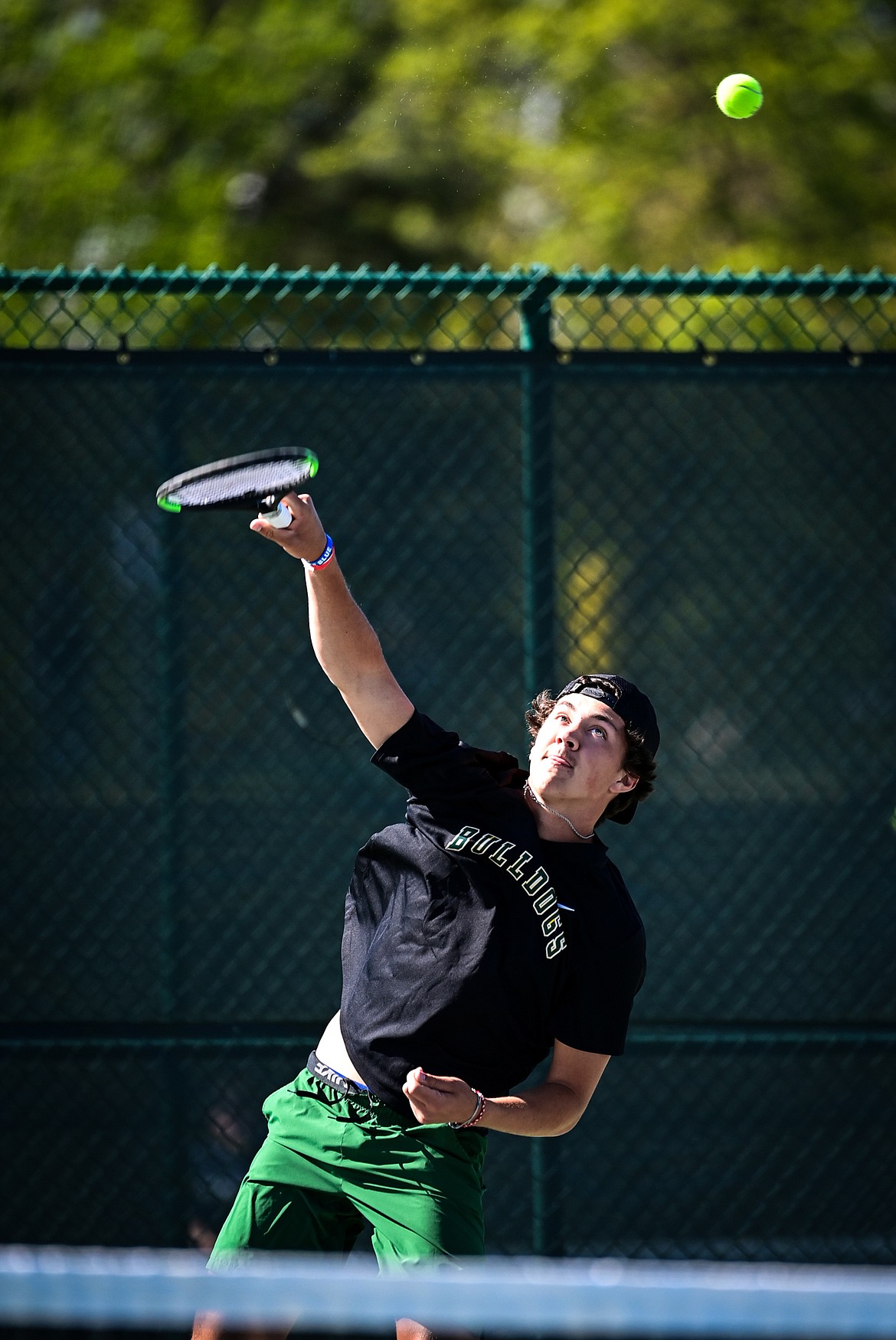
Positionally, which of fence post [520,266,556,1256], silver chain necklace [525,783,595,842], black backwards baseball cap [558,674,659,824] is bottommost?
silver chain necklace [525,783,595,842]

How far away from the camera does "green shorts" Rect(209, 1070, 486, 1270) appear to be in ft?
8.08

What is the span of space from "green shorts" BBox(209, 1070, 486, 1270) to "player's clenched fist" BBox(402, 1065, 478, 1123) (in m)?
0.25

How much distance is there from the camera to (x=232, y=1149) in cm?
352

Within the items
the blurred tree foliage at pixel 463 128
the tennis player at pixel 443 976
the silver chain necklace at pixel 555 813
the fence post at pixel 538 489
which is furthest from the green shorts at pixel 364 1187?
the blurred tree foliage at pixel 463 128

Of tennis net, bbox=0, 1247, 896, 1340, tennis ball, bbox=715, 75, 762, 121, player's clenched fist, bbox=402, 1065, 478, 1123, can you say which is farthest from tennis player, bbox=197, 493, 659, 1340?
tennis ball, bbox=715, 75, 762, 121


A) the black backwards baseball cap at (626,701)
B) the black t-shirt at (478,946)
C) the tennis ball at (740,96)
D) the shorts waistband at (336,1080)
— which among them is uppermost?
the tennis ball at (740,96)

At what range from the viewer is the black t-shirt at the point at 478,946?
8.18 feet

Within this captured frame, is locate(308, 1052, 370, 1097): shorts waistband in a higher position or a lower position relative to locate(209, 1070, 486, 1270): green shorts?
higher

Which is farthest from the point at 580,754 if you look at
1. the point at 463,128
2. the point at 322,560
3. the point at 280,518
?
the point at 463,128

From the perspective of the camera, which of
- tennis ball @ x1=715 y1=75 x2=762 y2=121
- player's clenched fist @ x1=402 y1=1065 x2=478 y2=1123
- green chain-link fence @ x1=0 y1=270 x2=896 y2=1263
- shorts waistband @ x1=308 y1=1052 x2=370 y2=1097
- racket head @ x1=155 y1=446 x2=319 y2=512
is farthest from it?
tennis ball @ x1=715 y1=75 x2=762 y2=121

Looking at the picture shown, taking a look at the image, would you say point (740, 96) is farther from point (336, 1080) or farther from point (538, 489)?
point (336, 1080)

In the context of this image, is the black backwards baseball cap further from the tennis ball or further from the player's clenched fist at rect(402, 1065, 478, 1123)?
the tennis ball

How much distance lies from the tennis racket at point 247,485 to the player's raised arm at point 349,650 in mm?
49

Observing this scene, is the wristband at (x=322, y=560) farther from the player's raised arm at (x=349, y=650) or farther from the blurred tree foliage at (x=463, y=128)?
the blurred tree foliage at (x=463, y=128)
